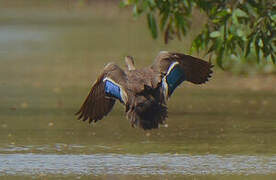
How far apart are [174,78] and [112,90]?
0.71 m

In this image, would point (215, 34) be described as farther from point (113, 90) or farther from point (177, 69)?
point (113, 90)

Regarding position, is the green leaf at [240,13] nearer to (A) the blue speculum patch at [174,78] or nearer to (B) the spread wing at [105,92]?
(A) the blue speculum patch at [174,78]

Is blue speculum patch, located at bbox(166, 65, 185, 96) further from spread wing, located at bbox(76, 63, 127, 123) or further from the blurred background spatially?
the blurred background

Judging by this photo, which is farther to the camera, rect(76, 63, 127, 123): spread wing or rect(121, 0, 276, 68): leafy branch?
rect(121, 0, 276, 68): leafy branch

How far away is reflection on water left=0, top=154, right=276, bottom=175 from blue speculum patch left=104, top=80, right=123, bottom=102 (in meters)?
0.68

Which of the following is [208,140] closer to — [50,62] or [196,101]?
[196,101]

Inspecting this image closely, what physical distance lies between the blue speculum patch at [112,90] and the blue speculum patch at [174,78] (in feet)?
1.75

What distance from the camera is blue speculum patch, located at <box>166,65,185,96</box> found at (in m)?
9.30

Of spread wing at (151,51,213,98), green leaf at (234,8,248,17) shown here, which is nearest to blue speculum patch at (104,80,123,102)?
spread wing at (151,51,213,98)

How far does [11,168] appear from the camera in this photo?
8898mm

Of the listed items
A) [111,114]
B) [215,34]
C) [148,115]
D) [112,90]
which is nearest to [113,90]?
[112,90]

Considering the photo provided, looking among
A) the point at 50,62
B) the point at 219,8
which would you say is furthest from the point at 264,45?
the point at 50,62

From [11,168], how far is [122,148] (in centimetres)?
158

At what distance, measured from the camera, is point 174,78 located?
9.51 metres
